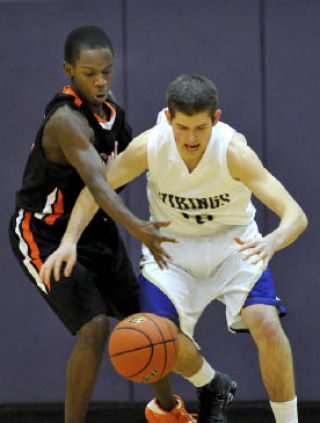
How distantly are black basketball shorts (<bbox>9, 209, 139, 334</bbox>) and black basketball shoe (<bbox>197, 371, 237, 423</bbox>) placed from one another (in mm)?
565

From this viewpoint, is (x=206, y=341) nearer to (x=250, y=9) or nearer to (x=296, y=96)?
(x=296, y=96)

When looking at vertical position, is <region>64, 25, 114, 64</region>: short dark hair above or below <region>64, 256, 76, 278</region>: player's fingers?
above

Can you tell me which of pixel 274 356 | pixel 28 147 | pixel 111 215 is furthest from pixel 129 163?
pixel 28 147

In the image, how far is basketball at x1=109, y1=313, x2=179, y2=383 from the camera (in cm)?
443

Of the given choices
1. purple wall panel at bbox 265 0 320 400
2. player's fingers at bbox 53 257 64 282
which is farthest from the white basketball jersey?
purple wall panel at bbox 265 0 320 400

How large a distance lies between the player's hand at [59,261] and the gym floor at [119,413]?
1712mm

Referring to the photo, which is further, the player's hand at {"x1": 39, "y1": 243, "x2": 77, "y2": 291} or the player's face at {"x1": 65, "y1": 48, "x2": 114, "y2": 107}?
the player's face at {"x1": 65, "y1": 48, "x2": 114, "y2": 107}

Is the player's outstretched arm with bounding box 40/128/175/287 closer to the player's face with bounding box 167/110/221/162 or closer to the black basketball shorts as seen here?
the black basketball shorts

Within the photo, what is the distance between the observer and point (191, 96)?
14.4 ft

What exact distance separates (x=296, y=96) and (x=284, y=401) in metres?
2.01

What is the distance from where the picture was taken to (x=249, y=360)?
19.4 feet

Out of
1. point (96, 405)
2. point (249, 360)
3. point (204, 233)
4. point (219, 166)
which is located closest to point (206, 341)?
point (249, 360)

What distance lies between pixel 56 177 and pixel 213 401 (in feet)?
4.68

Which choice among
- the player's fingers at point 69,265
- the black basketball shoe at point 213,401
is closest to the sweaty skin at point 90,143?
the player's fingers at point 69,265
